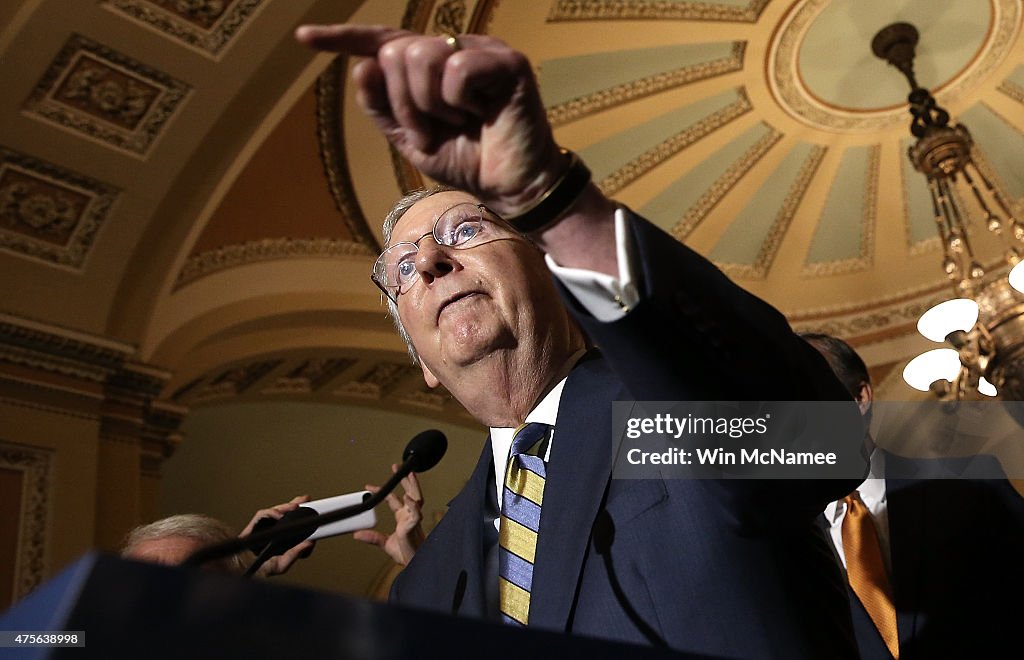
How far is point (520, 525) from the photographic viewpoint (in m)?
1.25

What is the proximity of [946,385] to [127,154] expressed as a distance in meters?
4.83

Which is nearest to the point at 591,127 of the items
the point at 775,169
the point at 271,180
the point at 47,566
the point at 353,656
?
the point at 775,169

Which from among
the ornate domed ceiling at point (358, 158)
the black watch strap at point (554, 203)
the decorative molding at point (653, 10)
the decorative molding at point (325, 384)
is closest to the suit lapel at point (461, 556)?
the black watch strap at point (554, 203)

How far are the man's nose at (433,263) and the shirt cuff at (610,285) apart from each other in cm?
73

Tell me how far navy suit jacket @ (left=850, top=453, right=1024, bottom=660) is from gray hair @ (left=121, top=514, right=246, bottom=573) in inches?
51.1

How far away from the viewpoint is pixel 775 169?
7559mm

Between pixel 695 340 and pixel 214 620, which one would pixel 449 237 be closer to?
pixel 695 340

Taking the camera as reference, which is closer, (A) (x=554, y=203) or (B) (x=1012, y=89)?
(A) (x=554, y=203)

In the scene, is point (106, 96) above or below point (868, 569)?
Result: above

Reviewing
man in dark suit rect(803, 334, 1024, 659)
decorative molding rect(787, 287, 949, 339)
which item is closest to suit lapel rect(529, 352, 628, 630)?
man in dark suit rect(803, 334, 1024, 659)

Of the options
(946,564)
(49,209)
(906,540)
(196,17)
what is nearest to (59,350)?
(49,209)

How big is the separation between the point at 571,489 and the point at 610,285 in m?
0.39

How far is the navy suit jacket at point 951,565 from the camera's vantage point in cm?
165

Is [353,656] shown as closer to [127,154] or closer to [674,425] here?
[674,425]
